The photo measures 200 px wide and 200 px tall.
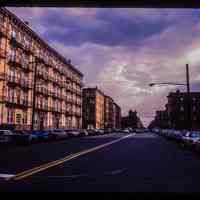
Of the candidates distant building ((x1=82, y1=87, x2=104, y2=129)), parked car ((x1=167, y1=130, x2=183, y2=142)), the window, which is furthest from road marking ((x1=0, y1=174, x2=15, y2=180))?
distant building ((x1=82, y1=87, x2=104, y2=129))

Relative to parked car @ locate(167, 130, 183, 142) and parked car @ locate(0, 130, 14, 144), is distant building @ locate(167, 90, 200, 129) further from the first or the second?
parked car @ locate(0, 130, 14, 144)

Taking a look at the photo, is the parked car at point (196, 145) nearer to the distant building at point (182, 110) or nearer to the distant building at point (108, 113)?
the distant building at point (182, 110)

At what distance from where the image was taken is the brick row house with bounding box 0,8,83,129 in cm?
4862

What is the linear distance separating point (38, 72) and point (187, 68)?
35441mm

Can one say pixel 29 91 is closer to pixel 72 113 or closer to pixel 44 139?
pixel 44 139

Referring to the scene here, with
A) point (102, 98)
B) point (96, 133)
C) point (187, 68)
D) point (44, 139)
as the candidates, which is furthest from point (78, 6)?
point (102, 98)

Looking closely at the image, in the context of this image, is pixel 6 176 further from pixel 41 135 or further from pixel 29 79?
pixel 29 79

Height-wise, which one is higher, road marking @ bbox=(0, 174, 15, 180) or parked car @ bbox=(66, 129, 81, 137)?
parked car @ bbox=(66, 129, 81, 137)

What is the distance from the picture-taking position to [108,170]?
41.5 feet

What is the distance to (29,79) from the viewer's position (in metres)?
58.2

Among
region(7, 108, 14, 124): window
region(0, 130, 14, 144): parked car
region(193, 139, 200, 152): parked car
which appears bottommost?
region(193, 139, 200, 152): parked car

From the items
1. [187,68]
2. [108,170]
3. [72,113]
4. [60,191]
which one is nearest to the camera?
[60,191]

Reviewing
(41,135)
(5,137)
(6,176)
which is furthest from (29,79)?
(6,176)

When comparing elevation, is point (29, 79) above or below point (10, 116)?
above
